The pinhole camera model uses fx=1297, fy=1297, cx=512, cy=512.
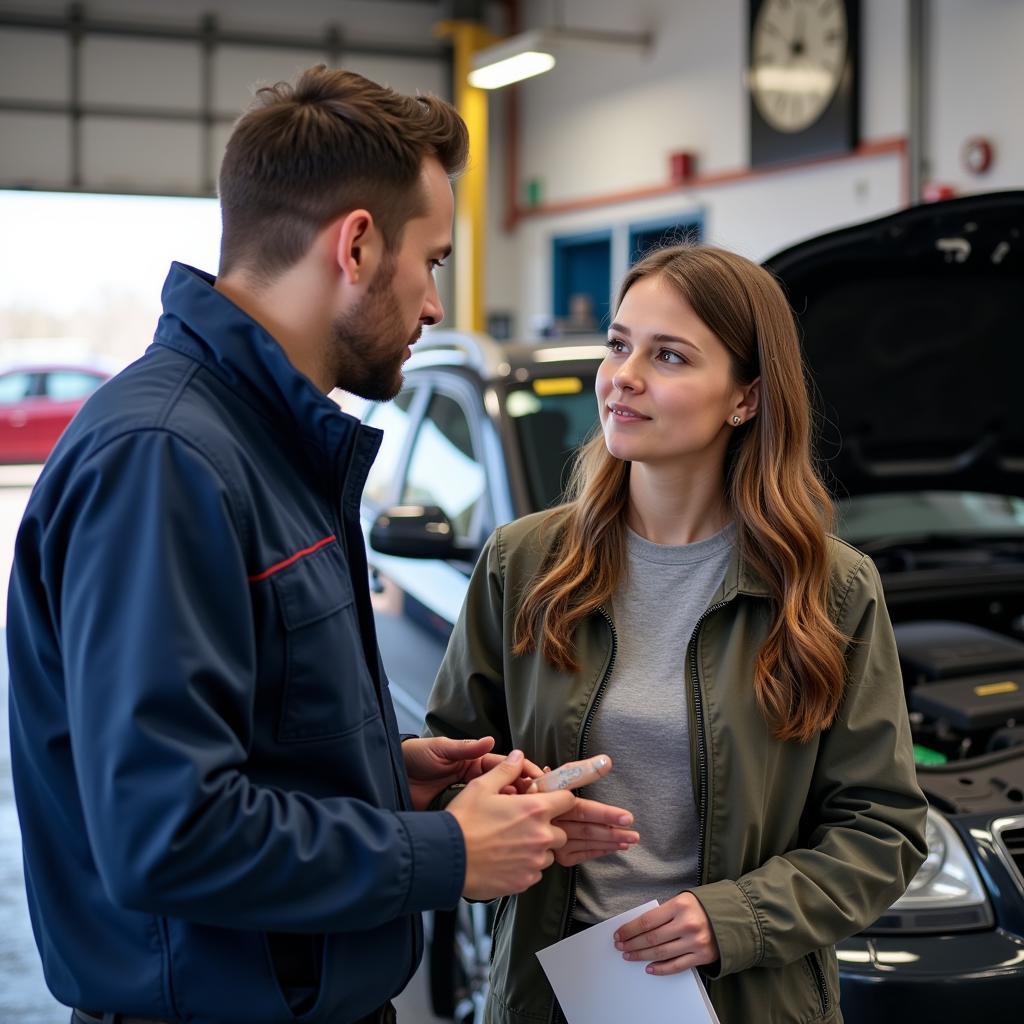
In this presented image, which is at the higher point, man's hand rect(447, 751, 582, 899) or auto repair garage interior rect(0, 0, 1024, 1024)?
auto repair garage interior rect(0, 0, 1024, 1024)

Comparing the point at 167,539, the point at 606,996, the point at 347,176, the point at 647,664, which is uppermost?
the point at 347,176

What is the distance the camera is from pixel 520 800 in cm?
129

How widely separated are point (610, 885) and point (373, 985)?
0.45 m

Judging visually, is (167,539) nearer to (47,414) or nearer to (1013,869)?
(1013,869)

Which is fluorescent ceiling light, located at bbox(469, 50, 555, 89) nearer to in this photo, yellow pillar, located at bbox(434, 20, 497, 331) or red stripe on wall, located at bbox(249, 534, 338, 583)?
yellow pillar, located at bbox(434, 20, 497, 331)

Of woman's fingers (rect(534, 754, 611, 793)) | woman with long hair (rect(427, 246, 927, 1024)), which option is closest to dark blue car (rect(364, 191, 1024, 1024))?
woman with long hair (rect(427, 246, 927, 1024))

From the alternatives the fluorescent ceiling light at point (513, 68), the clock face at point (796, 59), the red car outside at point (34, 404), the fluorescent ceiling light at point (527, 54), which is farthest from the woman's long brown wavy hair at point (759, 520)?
the red car outside at point (34, 404)

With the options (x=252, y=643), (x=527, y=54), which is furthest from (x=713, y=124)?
(x=252, y=643)

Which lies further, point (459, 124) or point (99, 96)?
point (99, 96)

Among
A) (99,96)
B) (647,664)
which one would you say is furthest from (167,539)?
(99,96)

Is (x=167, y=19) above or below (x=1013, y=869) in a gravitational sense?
above

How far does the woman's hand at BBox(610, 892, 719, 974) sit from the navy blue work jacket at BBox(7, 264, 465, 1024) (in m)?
0.31

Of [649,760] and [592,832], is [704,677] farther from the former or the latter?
[592,832]

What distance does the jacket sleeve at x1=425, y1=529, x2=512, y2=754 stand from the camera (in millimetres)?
1781
